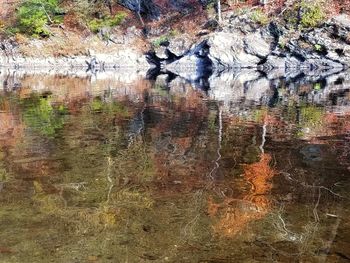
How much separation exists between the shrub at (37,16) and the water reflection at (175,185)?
3251cm

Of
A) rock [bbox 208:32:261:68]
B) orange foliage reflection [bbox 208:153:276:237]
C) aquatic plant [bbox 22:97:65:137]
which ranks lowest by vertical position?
orange foliage reflection [bbox 208:153:276:237]

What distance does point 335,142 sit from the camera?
1126 centimetres

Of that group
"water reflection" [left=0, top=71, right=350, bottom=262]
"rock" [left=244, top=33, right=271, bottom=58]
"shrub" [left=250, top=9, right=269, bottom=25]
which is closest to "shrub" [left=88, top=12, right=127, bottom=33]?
"shrub" [left=250, top=9, right=269, bottom=25]

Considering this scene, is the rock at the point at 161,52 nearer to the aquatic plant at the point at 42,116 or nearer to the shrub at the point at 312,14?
the shrub at the point at 312,14

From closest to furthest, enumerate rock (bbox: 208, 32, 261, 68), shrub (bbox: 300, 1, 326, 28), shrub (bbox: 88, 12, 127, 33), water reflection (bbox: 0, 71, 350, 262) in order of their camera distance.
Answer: water reflection (bbox: 0, 71, 350, 262) → shrub (bbox: 300, 1, 326, 28) → rock (bbox: 208, 32, 261, 68) → shrub (bbox: 88, 12, 127, 33)

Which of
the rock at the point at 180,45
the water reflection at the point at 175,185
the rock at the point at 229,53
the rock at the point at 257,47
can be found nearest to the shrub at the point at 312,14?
the rock at the point at 257,47

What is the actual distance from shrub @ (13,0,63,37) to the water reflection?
107 feet

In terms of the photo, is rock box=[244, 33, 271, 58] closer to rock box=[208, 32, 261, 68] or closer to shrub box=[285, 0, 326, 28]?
rock box=[208, 32, 261, 68]

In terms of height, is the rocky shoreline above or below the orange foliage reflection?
above

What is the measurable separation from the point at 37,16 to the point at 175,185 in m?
43.2

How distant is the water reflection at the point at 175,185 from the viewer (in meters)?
5.44

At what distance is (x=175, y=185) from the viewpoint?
7.87 metres

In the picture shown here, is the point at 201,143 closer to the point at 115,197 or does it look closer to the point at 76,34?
the point at 115,197

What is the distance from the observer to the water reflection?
5.44m
